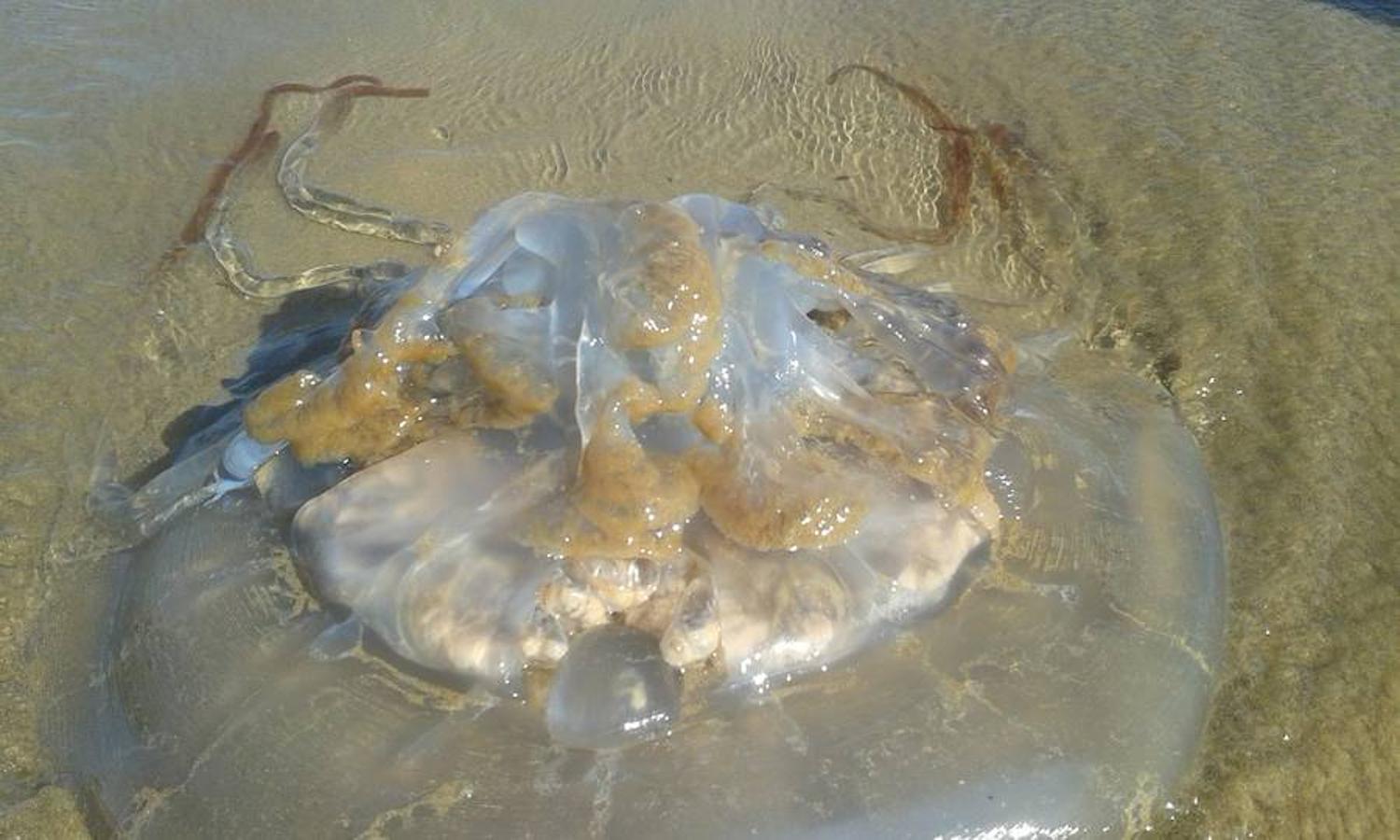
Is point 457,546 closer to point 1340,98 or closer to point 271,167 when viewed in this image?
point 271,167

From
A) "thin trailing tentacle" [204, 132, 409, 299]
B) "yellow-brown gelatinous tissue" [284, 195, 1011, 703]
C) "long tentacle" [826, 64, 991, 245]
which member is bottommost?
"thin trailing tentacle" [204, 132, 409, 299]

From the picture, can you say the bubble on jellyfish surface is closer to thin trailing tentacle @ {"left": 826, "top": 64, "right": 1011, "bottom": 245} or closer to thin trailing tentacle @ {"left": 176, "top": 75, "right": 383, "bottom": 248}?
thin trailing tentacle @ {"left": 826, "top": 64, "right": 1011, "bottom": 245}

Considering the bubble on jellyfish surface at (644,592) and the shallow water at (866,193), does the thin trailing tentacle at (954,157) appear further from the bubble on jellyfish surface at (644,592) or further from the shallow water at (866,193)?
the bubble on jellyfish surface at (644,592)

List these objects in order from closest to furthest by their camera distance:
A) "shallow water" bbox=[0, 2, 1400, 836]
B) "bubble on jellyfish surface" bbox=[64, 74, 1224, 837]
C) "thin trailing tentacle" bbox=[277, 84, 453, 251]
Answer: "bubble on jellyfish surface" bbox=[64, 74, 1224, 837] → "shallow water" bbox=[0, 2, 1400, 836] → "thin trailing tentacle" bbox=[277, 84, 453, 251]

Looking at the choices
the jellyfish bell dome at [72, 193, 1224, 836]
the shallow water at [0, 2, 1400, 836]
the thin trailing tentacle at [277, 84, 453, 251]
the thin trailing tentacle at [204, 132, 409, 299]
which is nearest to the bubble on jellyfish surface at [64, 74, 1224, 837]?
the jellyfish bell dome at [72, 193, 1224, 836]

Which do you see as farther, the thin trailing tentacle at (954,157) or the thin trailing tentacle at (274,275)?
the thin trailing tentacle at (954,157)

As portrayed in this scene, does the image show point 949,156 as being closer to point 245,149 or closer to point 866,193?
point 866,193

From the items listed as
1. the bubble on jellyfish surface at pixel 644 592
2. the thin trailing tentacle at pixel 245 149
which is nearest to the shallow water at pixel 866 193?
the thin trailing tentacle at pixel 245 149
